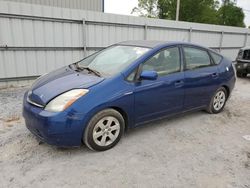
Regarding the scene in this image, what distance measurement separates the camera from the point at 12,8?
5.53 metres

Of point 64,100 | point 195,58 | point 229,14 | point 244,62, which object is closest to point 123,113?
point 64,100

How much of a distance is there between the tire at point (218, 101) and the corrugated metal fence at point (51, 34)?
13.7ft

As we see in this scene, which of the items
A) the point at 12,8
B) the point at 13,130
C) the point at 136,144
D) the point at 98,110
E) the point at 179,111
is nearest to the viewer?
the point at 98,110

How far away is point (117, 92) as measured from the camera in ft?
9.70

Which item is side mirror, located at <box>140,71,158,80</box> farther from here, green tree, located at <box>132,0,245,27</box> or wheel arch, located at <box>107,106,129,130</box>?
green tree, located at <box>132,0,245,27</box>

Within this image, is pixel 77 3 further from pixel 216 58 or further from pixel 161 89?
pixel 161 89

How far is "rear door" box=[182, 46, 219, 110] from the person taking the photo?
3.85 m

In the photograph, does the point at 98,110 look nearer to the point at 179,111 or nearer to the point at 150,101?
the point at 150,101

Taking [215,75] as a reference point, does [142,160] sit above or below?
below

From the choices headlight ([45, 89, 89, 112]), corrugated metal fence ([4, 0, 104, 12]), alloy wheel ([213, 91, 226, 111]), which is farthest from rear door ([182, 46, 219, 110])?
corrugated metal fence ([4, 0, 104, 12])

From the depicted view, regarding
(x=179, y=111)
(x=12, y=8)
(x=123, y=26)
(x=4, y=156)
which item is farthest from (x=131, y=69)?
(x=123, y=26)

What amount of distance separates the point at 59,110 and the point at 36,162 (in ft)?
2.36

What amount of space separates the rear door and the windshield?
0.91 meters

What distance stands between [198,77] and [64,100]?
242 centimetres
